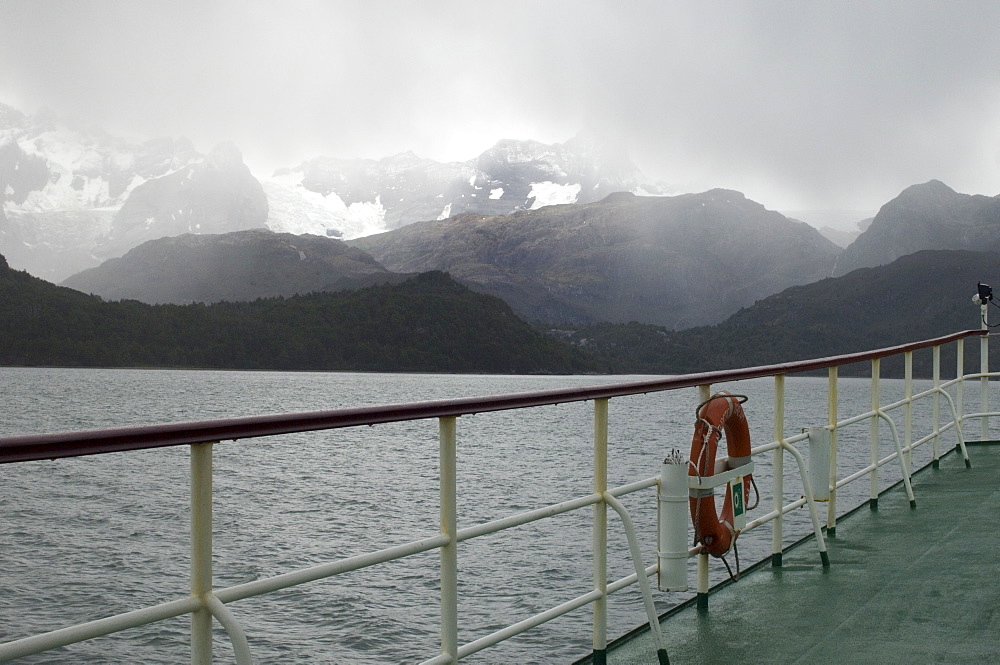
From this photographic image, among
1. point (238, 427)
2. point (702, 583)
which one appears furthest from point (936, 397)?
point (238, 427)

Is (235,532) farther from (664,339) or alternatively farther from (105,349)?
(664,339)

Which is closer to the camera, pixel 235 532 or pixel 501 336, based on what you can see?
pixel 235 532

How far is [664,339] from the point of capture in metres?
181

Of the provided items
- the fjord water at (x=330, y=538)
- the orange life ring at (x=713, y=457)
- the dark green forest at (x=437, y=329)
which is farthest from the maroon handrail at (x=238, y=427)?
the dark green forest at (x=437, y=329)

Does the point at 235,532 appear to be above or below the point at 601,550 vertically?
below

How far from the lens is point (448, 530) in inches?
93.5

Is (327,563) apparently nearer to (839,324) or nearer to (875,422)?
(875,422)

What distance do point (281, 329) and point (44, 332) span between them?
112 feet

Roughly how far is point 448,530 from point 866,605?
2.50 metres

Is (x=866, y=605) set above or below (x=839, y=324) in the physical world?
below

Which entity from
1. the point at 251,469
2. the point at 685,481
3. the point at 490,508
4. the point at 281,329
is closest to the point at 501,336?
the point at 281,329

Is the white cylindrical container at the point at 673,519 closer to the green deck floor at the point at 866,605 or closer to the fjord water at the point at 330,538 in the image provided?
the green deck floor at the point at 866,605

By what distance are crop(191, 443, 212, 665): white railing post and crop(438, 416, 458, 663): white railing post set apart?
0.71 metres

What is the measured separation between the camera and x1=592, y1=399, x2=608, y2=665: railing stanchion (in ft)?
9.84
